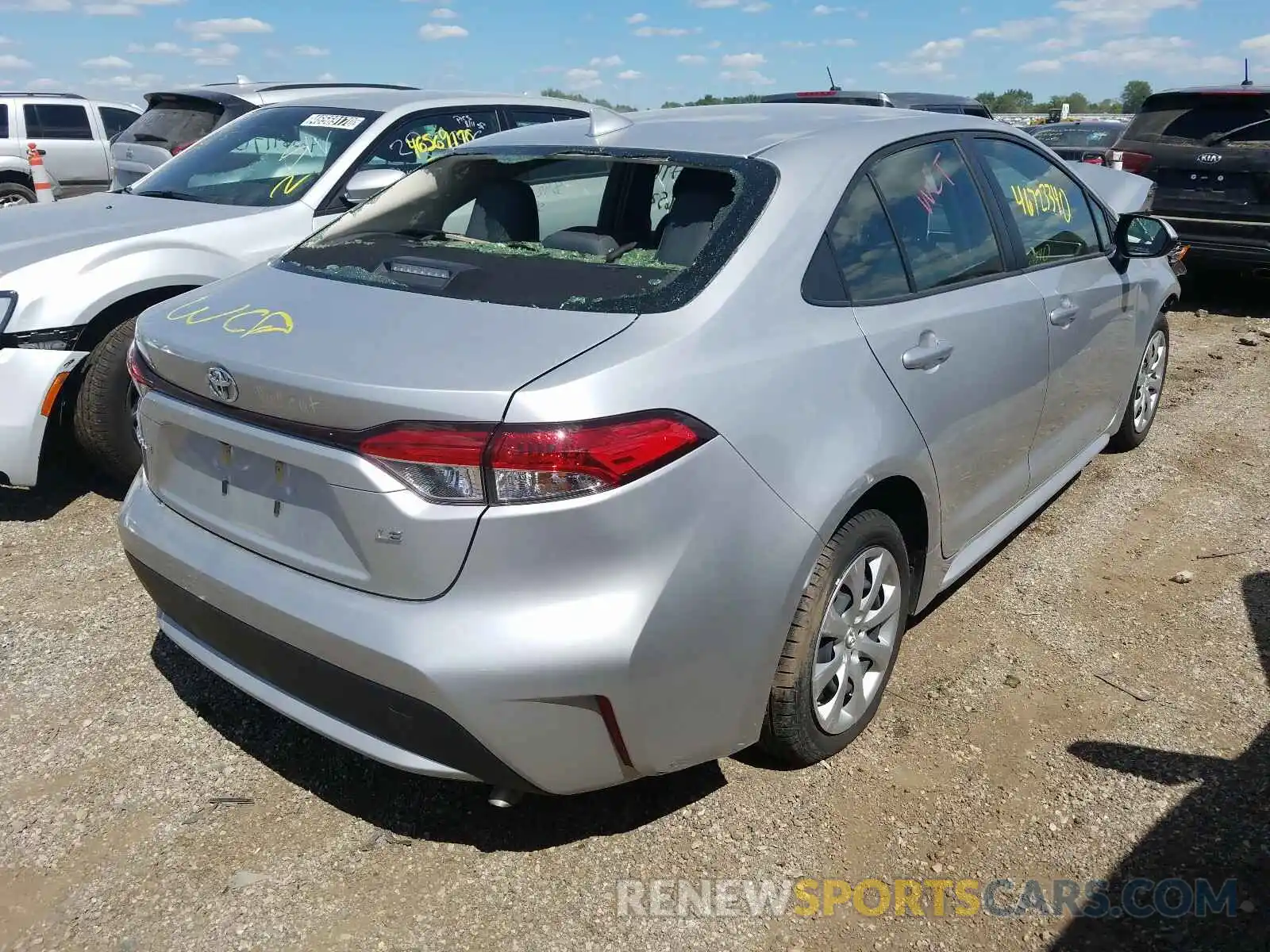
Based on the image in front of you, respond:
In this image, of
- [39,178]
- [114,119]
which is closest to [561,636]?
[39,178]

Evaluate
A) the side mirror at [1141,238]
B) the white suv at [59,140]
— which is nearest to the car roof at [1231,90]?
the side mirror at [1141,238]

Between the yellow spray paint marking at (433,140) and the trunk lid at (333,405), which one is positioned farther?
the yellow spray paint marking at (433,140)

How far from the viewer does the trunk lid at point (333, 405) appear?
199cm

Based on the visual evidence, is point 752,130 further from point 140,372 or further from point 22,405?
point 22,405

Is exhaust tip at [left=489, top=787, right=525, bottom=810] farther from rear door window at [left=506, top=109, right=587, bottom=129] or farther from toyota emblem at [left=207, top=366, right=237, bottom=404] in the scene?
rear door window at [left=506, top=109, right=587, bottom=129]

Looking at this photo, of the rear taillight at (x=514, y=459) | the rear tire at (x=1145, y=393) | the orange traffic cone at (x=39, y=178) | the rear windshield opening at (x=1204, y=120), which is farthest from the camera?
the rear windshield opening at (x=1204, y=120)

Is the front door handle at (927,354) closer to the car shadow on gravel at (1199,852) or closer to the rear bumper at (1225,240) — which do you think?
the car shadow on gravel at (1199,852)

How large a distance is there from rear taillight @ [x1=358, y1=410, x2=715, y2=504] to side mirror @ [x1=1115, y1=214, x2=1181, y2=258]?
9.82 feet

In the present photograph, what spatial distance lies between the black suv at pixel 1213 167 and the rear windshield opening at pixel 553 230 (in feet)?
20.3

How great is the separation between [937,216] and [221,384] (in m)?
2.10

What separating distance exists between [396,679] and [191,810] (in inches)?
39.5

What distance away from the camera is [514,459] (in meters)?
1.93

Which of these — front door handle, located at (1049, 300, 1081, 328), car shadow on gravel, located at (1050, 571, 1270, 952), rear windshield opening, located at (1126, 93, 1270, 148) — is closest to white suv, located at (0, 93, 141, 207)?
rear windshield opening, located at (1126, 93, 1270, 148)

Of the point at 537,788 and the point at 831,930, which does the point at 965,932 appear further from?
the point at 537,788
